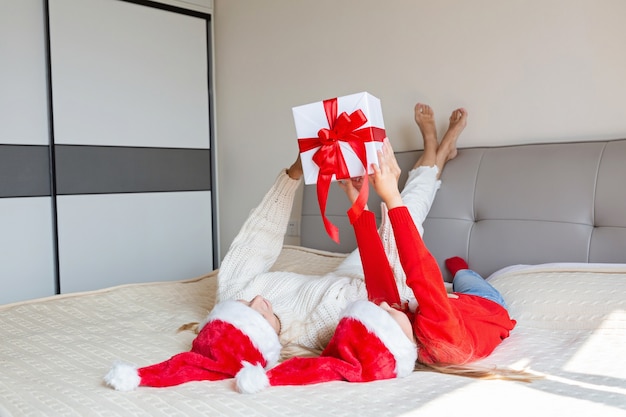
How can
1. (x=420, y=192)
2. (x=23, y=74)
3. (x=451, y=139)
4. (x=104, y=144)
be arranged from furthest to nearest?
(x=104, y=144)
(x=23, y=74)
(x=451, y=139)
(x=420, y=192)

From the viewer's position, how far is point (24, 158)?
2.88 metres

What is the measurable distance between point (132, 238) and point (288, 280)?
5.74ft

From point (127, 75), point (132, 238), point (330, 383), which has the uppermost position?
point (127, 75)

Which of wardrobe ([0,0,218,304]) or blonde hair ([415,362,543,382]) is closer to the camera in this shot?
blonde hair ([415,362,543,382])

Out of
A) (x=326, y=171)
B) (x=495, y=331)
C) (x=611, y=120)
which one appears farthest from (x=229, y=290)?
(x=611, y=120)

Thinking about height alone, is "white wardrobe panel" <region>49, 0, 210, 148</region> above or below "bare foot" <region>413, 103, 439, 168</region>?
above

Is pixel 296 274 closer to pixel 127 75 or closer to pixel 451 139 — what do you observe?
pixel 451 139

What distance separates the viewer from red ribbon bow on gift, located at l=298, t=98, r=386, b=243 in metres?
1.37

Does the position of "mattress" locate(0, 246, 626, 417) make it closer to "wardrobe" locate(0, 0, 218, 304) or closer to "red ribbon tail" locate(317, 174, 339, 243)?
"red ribbon tail" locate(317, 174, 339, 243)

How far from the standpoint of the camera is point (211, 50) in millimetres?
3539

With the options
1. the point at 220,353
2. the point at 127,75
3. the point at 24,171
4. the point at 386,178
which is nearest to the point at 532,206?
the point at 386,178

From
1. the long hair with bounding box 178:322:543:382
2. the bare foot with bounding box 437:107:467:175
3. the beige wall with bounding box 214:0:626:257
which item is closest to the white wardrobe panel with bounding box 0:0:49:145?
the beige wall with bounding box 214:0:626:257

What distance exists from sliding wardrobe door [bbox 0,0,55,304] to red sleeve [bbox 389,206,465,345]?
2.26 meters

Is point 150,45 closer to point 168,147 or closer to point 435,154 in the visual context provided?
point 168,147
